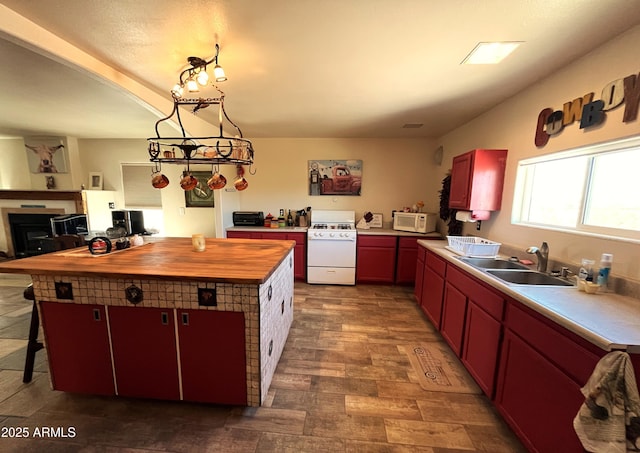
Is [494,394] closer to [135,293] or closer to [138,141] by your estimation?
[135,293]

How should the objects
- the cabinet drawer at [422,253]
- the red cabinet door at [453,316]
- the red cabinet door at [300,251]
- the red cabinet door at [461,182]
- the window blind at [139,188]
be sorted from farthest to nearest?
the window blind at [139,188] → the red cabinet door at [300,251] → the cabinet drawer at [422,253] → the red cabinet door at [461,182] → the red cabinet door at [453,316]

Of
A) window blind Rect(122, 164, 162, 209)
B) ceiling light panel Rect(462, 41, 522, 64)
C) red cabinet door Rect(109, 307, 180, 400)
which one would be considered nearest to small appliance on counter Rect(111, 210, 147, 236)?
window blind Rect(122, 164, 162, 209)

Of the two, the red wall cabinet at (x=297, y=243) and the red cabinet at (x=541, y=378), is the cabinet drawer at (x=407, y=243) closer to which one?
the red wall cabinet at (x=297, y=243)

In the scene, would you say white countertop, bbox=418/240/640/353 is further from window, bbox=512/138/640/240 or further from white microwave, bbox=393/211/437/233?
white microwave, bbox=393/211/437/233

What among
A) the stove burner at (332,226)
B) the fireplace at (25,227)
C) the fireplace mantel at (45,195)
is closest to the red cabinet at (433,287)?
the stove burner at (332,226)

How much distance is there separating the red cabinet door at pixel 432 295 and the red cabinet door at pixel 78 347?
2.71 metres

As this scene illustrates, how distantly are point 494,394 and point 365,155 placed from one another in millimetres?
3477

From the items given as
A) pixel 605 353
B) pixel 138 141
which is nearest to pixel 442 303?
pixel 605 353

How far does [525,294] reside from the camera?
4.34 feet

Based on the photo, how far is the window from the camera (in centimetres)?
144

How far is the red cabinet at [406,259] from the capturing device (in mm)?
3610

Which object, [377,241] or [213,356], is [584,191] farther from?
[213,356]

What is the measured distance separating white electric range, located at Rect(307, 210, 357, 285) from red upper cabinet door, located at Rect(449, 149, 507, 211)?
1621mm

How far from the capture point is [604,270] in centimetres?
137
